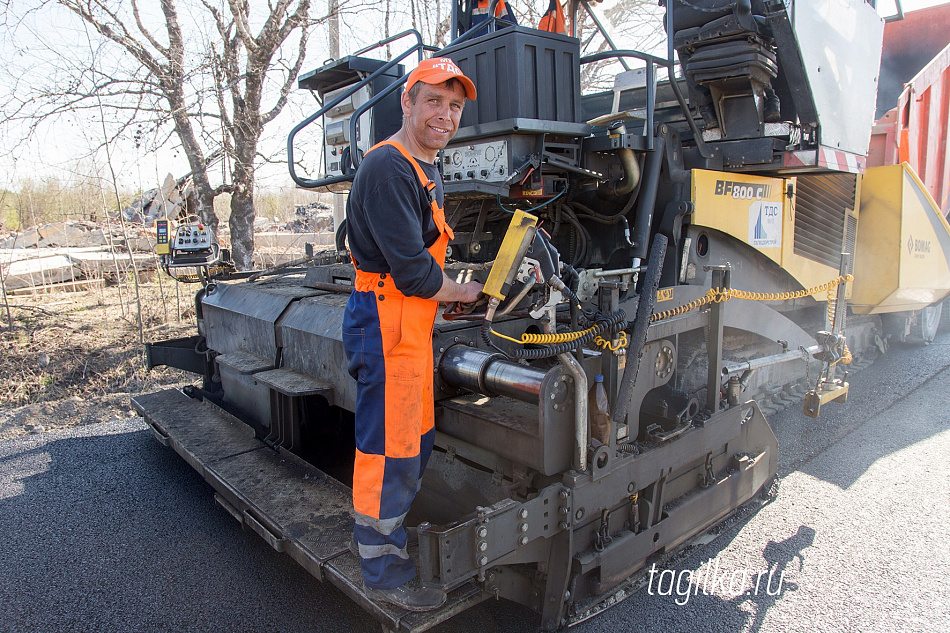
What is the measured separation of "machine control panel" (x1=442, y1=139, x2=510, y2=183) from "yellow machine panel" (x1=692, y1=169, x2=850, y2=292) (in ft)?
3.63

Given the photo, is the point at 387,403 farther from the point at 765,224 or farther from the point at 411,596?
the point at 765,224

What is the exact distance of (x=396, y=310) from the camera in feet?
7.24

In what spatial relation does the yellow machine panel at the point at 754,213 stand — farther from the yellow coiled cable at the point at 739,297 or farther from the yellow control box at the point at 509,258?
the yellow control box at the point at 509,258

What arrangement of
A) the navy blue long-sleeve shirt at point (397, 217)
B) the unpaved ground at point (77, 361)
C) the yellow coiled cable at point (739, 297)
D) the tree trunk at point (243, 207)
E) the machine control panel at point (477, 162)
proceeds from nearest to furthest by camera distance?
the navy blue long-sleeve shirt at point (397, 217) → the yellow coiled cable at point (739, 297) → the machine control panel at point (477, 162) → the unpaved ground at point (77, 361) → the tree trunk at point (243, 207)

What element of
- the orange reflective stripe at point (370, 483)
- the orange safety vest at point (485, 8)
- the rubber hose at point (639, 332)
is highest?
the orange safety vest at point (485, 8)

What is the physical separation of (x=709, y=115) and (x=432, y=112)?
2393 millimetres

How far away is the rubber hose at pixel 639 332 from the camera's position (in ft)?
8.46

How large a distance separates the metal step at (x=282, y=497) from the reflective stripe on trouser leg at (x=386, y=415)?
0.19 meters

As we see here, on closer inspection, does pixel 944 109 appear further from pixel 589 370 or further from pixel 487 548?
pixel 487 548

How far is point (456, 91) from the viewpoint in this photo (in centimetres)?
224

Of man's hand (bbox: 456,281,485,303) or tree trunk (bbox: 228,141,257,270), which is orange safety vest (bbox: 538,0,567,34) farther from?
tree trunk (bbox: 228,141,257,270)

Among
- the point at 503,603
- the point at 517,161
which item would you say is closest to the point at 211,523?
the point at 503,603

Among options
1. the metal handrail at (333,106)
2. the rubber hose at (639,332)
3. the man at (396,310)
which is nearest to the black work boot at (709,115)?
the rubber hose at (639,332)

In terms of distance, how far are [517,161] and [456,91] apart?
1064 mm
